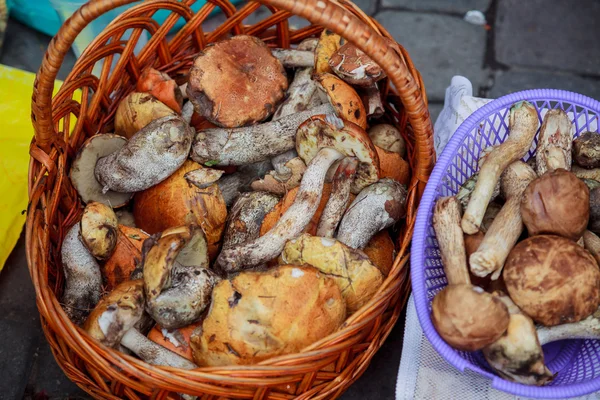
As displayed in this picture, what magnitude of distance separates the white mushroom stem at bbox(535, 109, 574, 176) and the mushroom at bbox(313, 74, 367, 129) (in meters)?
0.54

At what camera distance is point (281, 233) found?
172 cm

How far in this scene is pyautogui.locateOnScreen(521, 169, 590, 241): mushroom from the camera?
1.47m

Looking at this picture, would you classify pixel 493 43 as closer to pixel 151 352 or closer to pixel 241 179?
pixel 241 179

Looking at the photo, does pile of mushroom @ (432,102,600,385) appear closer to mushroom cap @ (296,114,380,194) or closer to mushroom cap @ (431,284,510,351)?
mushroom cap @ (431,284,510,351)

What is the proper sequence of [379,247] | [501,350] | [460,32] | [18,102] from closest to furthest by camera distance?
[501,350] < [379,247] < [18,102] < [460,32]

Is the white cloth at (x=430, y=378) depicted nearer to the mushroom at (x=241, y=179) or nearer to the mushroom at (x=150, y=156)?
the mushroom at (x=241, y=179)

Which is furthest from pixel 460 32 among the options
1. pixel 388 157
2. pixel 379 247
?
pixel 379 247

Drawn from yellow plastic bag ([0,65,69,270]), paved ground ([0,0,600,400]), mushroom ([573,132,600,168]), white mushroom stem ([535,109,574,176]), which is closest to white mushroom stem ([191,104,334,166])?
white mushroom stem ([535,109,574,176])

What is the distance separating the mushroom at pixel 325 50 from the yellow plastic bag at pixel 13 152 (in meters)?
1.24

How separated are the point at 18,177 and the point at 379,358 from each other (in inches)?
63.3

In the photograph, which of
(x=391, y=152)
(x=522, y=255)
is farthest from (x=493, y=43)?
(x=522, y=255)

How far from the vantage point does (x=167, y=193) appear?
1830 mm

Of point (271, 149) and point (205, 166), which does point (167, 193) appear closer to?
point (205, 166)

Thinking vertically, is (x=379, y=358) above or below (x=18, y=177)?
below
